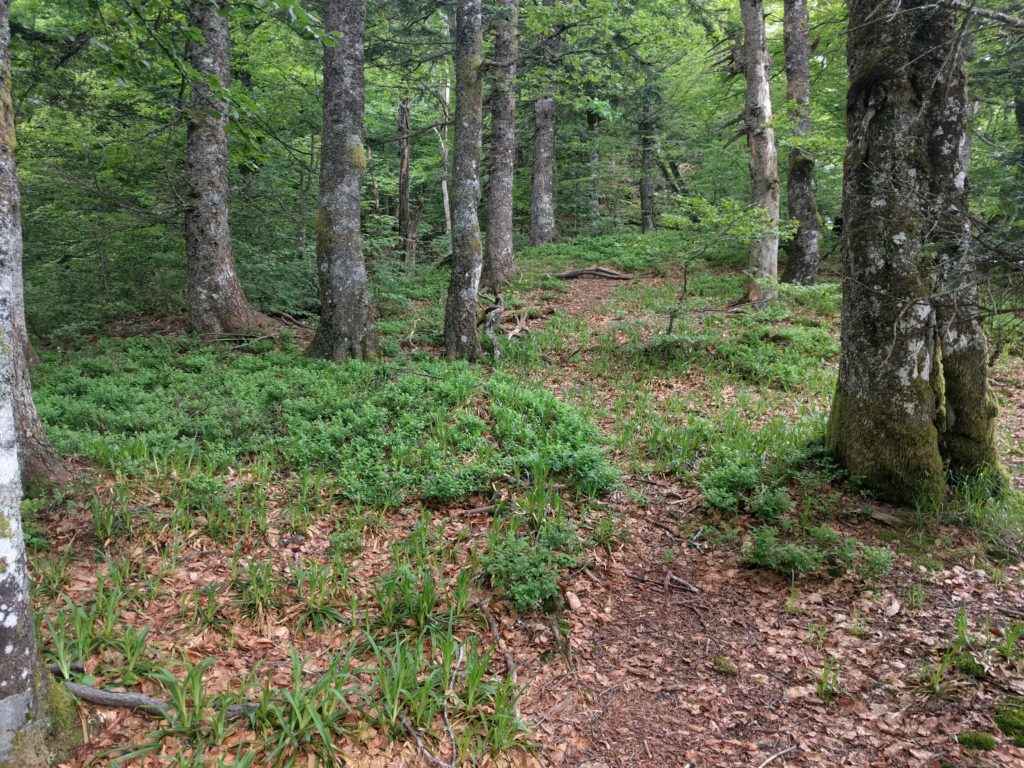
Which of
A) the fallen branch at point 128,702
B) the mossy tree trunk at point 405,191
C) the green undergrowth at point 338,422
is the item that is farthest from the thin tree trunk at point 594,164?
the fallen branch at point 128,702

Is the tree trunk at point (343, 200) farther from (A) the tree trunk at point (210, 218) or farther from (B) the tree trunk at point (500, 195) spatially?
(B) the tree trunk at point (500, 195)

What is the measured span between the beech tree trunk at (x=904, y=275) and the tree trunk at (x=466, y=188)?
199 inches

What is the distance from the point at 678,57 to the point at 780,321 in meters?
11.4

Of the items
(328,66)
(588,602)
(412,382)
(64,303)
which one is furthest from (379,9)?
(588,602)

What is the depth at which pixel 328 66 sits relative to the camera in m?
8.02

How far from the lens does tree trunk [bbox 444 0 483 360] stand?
8.30 meters

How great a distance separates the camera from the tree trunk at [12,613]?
7.17 ft

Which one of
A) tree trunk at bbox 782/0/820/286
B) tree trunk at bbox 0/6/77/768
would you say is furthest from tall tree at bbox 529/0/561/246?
tree trunk at bbox 0/6/77/768

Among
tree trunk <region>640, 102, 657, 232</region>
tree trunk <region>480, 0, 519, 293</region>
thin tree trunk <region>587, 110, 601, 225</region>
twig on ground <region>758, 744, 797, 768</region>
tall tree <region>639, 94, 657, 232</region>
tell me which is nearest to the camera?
twig on ground <region>758, 744, 797, 768</region>

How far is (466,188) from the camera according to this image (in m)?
8.59

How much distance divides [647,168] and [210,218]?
50.3 ft

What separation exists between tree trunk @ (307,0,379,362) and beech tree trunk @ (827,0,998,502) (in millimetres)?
6142

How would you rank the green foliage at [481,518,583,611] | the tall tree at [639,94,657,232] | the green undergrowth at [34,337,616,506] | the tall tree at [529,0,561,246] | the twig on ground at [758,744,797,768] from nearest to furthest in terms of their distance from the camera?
1. the twig on ground at [758,744,797,768]
2. the green foliage at [481,518,583,611]
3. the green undergrowth at [34,337,616,506]
4. the tall tree at [529,0,561,246]
5. the tall tree at [639,94,657,232]

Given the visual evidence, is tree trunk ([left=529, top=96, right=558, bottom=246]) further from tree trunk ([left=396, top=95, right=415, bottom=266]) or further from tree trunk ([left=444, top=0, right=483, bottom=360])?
tree trunk ([left=444, top=0, right=483, bottom=360])
